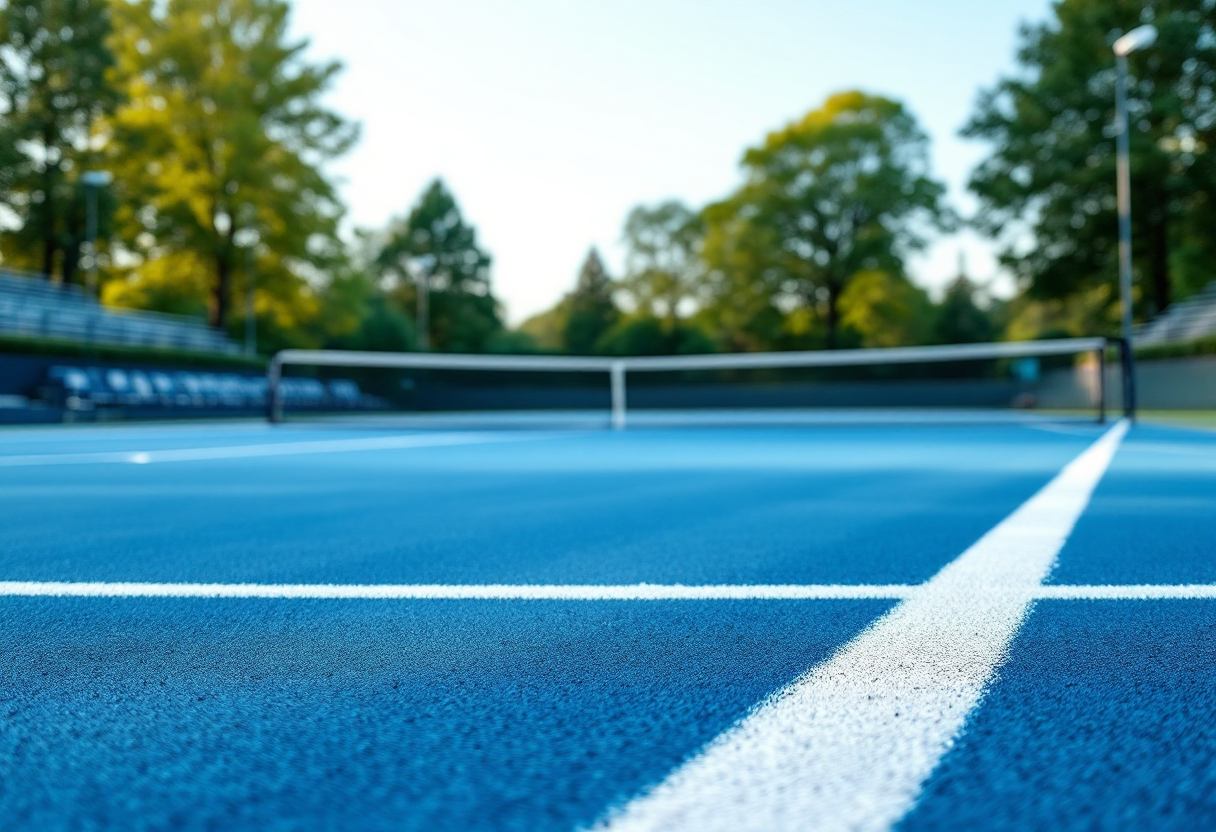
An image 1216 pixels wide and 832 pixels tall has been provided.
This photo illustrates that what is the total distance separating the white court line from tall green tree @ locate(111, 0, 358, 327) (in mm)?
32257

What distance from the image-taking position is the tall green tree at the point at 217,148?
32.7 meters

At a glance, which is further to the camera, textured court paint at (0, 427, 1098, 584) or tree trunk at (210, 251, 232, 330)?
tree trunk at (210, 251, 232, 330)

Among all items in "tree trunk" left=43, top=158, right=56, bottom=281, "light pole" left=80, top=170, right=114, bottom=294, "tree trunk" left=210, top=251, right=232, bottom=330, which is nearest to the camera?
"light pole" left=80, top=170, right=114, bottom=294

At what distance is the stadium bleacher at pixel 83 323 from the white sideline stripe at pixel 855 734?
2579 cm

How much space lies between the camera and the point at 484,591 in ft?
9.30

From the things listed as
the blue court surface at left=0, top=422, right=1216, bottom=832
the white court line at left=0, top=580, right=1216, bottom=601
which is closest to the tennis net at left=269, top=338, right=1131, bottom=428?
the blue court surface at left=0, top=422, right=1216, bottom=832

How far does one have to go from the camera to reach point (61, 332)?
26.8 metres

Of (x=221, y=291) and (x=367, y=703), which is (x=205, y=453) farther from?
(x=221, y=291)

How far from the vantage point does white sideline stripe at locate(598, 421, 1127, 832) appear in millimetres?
1179

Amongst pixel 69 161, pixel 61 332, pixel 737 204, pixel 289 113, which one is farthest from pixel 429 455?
pixel 737 204

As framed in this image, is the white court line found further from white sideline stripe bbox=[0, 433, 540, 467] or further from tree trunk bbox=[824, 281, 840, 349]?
tree trunk bbox=[824, 281, 840, 349]

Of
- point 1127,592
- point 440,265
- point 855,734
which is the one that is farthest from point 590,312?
point 855,734

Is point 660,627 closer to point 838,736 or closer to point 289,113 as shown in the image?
point 838,736

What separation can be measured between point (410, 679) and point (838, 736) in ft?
2.61
